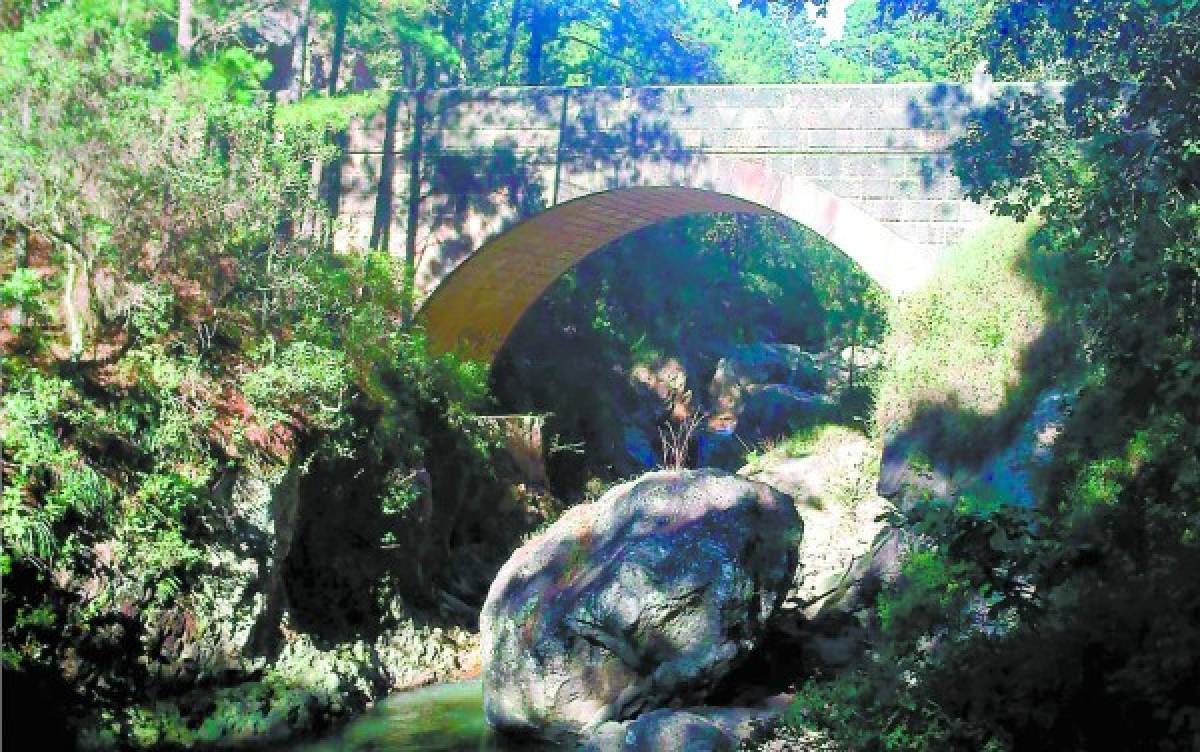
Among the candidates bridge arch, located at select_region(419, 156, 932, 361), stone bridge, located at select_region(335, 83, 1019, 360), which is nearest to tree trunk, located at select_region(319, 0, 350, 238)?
stone bridge, located at select_region(335, 83, 1019, 360)

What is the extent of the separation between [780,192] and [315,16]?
9044 millimetres

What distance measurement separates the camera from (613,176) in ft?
50.9

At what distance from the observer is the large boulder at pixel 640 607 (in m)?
8.95

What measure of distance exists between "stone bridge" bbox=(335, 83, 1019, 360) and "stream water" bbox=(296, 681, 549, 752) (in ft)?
20.9

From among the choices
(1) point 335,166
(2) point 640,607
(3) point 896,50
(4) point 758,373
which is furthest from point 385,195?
(3) point 896,50

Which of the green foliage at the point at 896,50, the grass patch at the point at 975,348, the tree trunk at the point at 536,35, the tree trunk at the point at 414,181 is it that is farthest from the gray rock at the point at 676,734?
the green foliage at the point at 896,50

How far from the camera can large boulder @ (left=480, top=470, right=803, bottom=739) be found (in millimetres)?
8953

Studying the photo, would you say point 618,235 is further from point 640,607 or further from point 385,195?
point 640,607

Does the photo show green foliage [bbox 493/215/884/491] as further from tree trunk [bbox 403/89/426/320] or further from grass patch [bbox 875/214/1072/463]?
grass patch [bbox 875/214/1072/463]

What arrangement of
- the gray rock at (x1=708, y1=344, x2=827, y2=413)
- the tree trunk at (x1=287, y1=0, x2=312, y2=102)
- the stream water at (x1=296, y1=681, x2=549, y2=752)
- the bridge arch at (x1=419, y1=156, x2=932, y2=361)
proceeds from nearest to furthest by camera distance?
the stream water at (x1=296, y1=681, x2=549, y2=752) < the bridge arch at (x1=419, y1=156, x2=932, y2=361) < the tree trunk at (x1=287, y1=0, x2=312, y2=102) < the gray rock at (x1=708, y1=344, x2=827, y2=413)

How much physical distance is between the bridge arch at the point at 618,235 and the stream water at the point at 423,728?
625 cm

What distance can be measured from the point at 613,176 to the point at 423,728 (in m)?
7.42

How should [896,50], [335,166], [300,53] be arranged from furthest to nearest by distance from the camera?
[896,50] → [335,166] → [300,53]

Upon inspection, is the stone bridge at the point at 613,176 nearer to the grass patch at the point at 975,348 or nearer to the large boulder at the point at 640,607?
the grass patch at the point at 975,348
